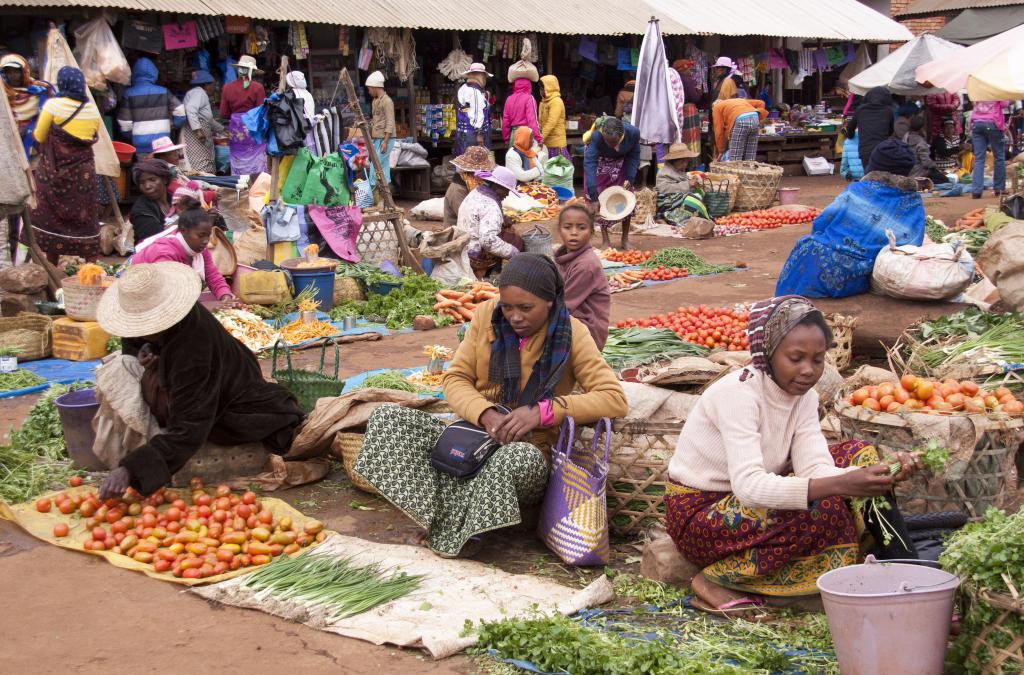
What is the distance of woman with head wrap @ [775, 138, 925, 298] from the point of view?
22.3 feet

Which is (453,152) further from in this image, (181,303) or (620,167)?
(181,303)

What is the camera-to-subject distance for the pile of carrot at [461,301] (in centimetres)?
842

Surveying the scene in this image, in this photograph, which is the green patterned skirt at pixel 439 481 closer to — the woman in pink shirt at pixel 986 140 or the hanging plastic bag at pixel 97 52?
the hanging plastic bag at pixel 97 52

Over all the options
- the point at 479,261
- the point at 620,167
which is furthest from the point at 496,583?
the point at 620,167

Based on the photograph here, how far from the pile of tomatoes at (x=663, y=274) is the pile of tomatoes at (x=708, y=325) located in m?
2.64

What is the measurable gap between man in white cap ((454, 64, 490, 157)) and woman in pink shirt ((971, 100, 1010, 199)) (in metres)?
7.01

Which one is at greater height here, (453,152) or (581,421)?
(453,152)

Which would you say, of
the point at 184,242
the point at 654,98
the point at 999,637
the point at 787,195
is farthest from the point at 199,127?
the point at 999,637

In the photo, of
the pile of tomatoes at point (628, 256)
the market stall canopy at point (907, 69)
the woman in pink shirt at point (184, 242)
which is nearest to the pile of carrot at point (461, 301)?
the woman in pink shirt at point (184, 242)

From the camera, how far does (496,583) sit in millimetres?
3779

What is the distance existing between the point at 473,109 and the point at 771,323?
1205 centimetres

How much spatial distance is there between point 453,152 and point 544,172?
70.4 inches

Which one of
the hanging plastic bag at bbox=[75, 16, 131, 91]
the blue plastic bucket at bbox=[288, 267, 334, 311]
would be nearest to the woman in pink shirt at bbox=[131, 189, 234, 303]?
the blue plastic bucket at bbox=[288, 267, 334, 311]

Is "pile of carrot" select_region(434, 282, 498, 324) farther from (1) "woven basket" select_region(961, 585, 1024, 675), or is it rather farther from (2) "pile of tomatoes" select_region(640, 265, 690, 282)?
(1) "woven basket" select_region(961, 585, 1024, 675)
